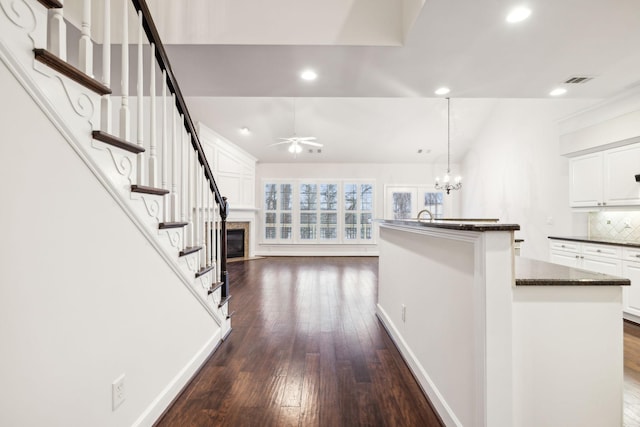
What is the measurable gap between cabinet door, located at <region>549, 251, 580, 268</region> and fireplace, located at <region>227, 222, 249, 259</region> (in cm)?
642

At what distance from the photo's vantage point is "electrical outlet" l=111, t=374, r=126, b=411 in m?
1.27

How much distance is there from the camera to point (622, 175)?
3451 millimetres

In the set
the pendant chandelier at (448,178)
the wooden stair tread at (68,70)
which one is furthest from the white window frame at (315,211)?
the wooden stair tread at (68,70)

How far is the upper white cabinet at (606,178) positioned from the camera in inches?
132

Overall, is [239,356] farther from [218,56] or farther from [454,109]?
[454,109]

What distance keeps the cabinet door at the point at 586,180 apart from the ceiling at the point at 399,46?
0.87 metres

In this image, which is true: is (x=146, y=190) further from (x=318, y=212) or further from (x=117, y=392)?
(x=318, y=212)

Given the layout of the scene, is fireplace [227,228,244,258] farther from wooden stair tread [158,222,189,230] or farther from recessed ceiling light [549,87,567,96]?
recessed ceiling light [549,87,567,96]

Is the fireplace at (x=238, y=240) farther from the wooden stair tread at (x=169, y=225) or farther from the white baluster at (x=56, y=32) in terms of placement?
the white baluster at (x=56, y=32)

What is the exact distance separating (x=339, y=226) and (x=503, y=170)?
4284 millimetres

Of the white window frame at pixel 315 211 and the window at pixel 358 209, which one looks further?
the window at pixel 358 209

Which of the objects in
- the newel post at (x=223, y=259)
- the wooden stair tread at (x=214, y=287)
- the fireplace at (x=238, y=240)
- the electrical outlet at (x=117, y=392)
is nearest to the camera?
the electrical outlet at (x=117, y=392)

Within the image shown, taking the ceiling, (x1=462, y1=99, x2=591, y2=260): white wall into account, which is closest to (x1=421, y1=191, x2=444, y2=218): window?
(x1=462, y1=99, x2=591, y2=260): white wall

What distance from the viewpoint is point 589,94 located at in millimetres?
3471
